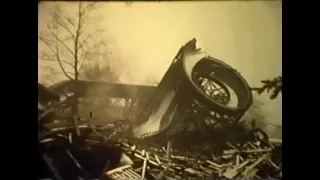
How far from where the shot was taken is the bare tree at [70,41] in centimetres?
110

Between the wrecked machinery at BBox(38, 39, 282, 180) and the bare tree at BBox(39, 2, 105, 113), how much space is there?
57 mm

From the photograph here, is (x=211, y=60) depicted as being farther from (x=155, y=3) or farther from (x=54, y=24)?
(x=54, y=24)

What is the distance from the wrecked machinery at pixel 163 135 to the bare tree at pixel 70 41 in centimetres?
6

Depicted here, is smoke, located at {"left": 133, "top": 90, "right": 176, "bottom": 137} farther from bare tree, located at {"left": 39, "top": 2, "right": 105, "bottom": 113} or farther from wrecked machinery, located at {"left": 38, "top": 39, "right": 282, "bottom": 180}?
bare tree, located at {"left": 39, "top": 2, "right": 105, "bottom": 113}

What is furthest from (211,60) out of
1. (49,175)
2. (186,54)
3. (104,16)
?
(49,175)

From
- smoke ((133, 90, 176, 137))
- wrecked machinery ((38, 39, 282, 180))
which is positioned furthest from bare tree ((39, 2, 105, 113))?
smoke ((133, 90, 176, 137))

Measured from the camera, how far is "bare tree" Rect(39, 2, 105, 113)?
3.60 ft

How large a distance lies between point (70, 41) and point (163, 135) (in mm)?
376

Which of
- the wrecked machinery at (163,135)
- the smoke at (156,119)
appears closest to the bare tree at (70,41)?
the wrecked machinery at (163,135)

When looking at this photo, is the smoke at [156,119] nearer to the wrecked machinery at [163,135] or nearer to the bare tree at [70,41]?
the wrecked machinery at [163,135]

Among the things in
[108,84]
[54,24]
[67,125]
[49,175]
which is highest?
[54,24]

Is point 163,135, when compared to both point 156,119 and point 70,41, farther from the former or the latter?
point 70,41

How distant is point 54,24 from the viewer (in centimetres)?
110
